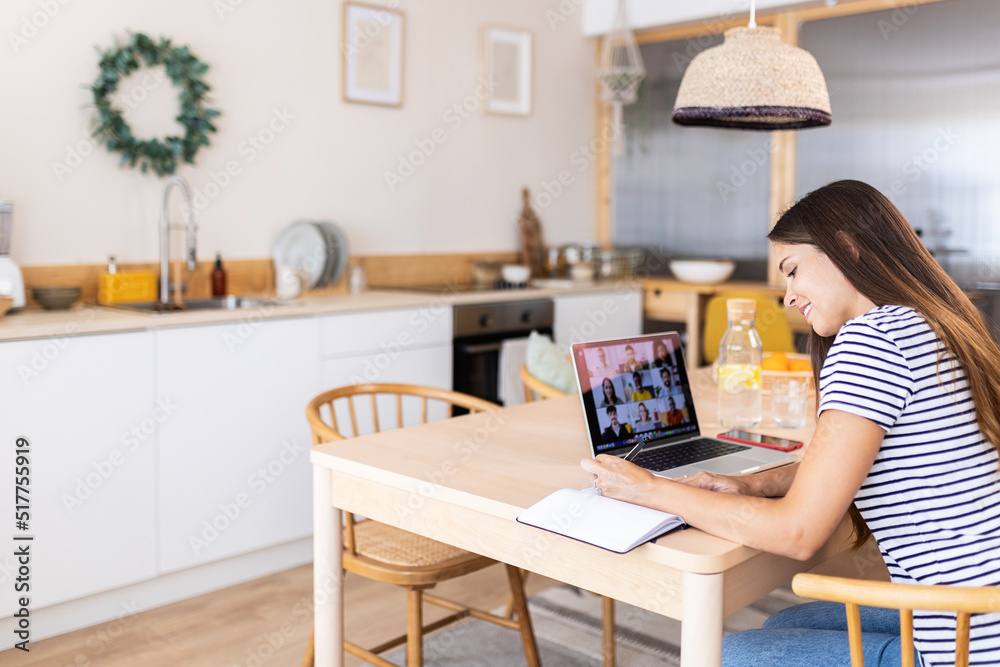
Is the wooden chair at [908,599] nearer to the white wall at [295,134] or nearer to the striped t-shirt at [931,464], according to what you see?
the striped t-shirt at [931,464]

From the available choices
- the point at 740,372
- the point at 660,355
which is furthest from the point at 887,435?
the point at 740,372

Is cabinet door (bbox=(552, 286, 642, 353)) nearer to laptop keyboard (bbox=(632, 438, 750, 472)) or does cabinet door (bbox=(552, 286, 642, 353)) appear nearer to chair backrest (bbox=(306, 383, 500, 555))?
chair backrest (bbox=(306, 383, 500, 555))

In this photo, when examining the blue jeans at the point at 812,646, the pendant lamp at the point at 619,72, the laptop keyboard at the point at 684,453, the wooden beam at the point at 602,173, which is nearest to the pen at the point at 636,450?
the laptop keyboard at the point at 684,453

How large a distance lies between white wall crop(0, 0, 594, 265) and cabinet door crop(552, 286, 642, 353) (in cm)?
63

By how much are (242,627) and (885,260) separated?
83.7 inches

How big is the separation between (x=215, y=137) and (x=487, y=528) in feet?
8.30

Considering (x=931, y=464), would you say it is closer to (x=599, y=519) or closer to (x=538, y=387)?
(x=599, y=519)

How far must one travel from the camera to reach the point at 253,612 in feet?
9.33

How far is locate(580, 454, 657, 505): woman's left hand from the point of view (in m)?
1.37

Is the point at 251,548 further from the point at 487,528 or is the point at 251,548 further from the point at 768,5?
the point at 768,5

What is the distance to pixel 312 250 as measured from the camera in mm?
3785

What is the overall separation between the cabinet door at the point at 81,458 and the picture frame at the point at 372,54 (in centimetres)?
166

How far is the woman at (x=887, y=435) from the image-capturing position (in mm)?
1229

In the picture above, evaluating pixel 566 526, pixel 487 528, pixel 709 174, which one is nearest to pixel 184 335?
pixel 487 528
